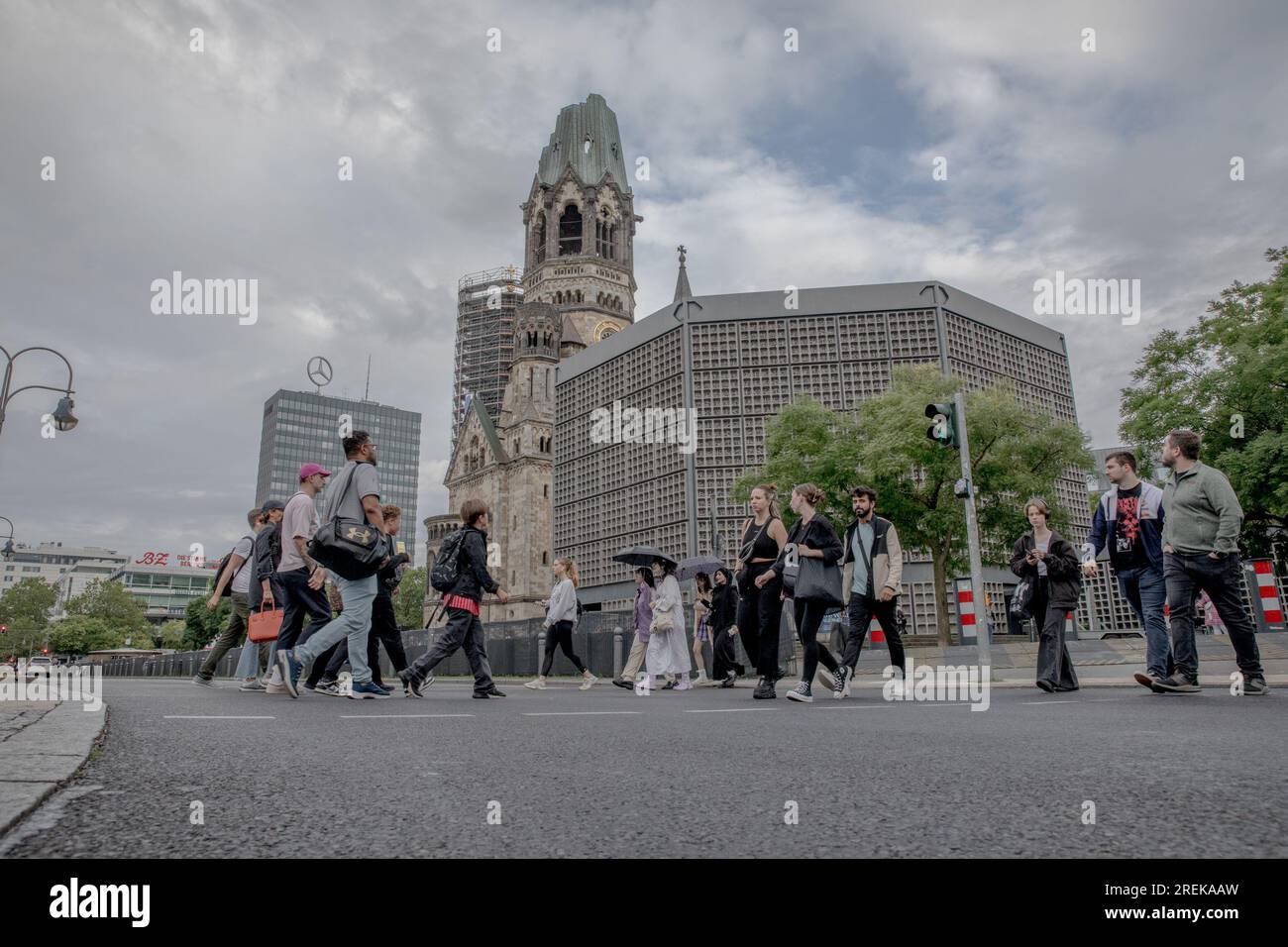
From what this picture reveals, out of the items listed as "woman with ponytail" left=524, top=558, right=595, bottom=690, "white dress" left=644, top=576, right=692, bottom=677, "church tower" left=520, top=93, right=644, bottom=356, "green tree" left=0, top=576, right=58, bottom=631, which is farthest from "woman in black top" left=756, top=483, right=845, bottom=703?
"green tree" left=0, top=576, right=58, bottom=631

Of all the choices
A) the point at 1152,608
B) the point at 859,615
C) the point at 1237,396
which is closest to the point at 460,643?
the point at 859,615

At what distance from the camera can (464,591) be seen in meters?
8.45

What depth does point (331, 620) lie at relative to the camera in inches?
322

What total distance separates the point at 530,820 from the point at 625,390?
4390cm

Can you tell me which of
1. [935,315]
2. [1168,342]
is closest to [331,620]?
[1168,342]

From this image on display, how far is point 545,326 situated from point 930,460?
42904mm

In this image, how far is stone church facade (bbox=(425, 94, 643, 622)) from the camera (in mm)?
59719

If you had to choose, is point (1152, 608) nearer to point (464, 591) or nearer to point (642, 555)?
point (464, 591)

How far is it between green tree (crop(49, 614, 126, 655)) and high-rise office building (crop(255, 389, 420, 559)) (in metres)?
40.6

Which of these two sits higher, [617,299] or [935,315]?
[617,299]

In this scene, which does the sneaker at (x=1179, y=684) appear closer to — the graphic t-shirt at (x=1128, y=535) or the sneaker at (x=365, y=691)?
the graphic t-shirt at (x=1128, y=535)

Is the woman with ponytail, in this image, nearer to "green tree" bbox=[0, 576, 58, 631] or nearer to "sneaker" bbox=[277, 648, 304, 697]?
"sneaker" bbox=[277, 648, 304, 697]
